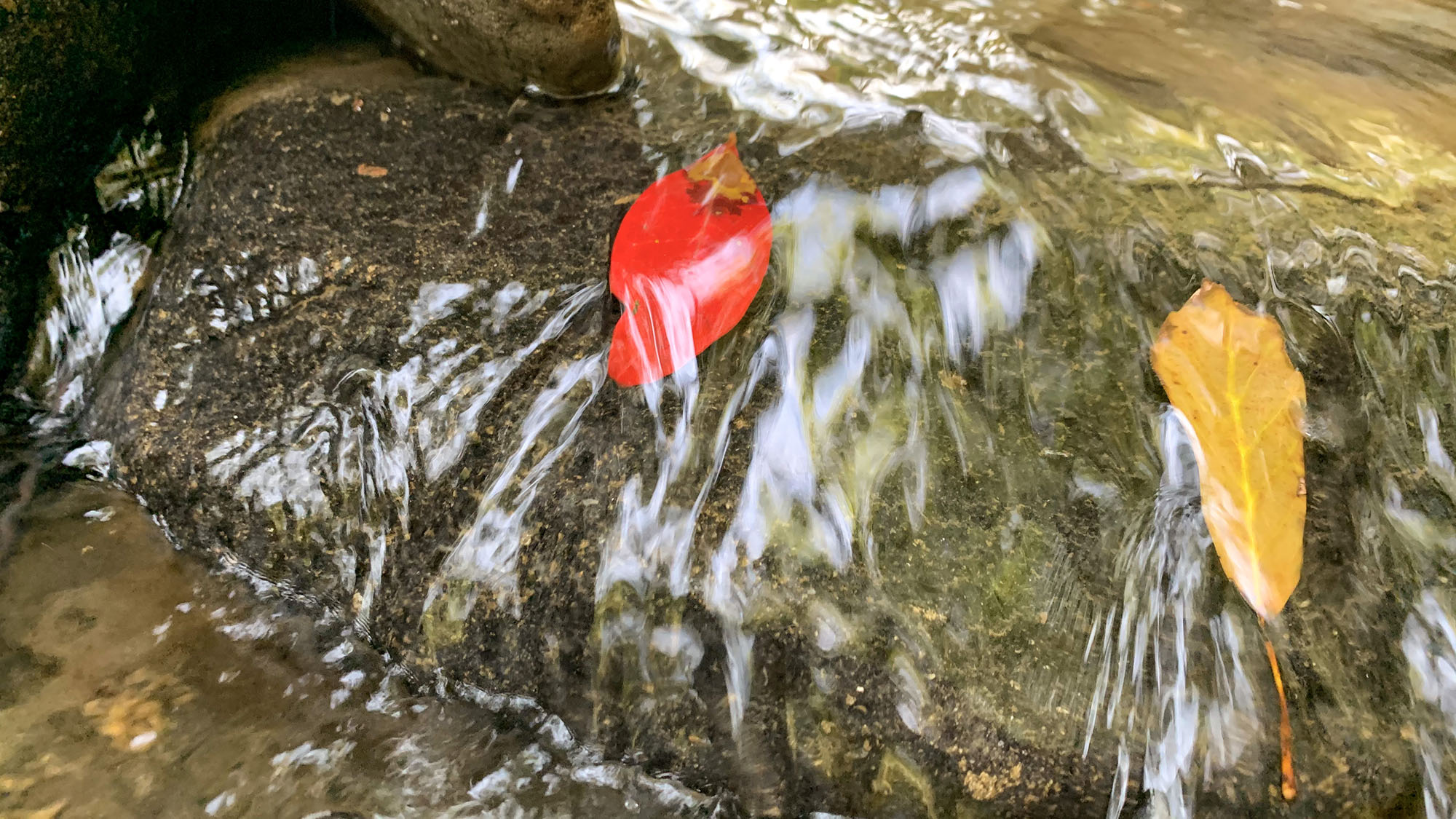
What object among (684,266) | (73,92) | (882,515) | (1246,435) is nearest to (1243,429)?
(1246,435)

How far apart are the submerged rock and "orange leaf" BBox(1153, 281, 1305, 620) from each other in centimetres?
4

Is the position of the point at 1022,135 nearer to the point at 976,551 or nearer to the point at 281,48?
the point at 976,551

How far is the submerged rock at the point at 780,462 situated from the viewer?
1.32 metres

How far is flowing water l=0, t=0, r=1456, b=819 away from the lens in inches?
51.8

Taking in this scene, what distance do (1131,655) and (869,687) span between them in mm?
469

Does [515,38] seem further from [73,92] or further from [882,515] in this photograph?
[882,515]

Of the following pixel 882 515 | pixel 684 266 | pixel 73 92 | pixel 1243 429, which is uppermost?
pixel 73 92

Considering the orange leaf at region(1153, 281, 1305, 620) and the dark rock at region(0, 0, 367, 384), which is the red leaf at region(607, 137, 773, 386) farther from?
the dark rock at region(0, 0, 367, 384)

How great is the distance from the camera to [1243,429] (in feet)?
4.85

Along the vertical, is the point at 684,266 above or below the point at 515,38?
below

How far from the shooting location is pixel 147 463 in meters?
1.67

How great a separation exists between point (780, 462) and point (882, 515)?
0.23 meters

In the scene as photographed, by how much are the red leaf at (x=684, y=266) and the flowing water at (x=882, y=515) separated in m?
0.05

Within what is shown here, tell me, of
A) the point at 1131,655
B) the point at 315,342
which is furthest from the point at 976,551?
the point at 315,342
